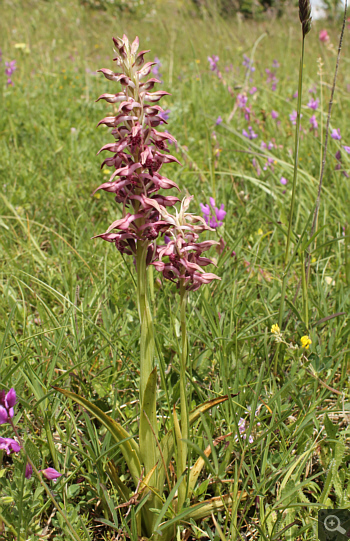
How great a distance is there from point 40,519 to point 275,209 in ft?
7.11

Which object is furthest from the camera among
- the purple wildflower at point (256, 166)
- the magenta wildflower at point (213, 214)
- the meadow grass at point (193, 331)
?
the purple wildflower at point (256, 166)

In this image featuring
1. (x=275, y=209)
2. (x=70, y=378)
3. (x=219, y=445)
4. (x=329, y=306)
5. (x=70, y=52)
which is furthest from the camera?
(x=70, y=52)

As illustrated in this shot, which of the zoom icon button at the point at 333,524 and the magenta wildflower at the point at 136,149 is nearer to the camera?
the magenta wildflower at the point at 136,149

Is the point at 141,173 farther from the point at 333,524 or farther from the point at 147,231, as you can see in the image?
the point at 333,524

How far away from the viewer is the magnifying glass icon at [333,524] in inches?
42.6

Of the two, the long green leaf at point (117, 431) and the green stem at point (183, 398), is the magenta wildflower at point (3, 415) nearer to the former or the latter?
the long green leaf at point (117, 431)

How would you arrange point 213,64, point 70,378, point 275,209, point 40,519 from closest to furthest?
1. point 40,519
2. point 70,378
3. point 275,209
4. point 213,64

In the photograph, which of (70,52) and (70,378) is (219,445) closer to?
(70,378)

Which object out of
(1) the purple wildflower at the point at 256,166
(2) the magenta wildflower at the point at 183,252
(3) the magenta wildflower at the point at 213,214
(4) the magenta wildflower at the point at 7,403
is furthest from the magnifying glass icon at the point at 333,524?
(1) the purple wildflower at the point at 256,166

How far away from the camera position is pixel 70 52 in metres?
7.85

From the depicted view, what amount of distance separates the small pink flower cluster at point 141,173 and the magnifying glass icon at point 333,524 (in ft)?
2.40

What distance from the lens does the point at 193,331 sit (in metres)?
1.72

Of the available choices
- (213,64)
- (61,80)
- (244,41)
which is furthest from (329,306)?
(244,41)

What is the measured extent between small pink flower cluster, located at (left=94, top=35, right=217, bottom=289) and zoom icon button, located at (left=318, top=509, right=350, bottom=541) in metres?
0.73
